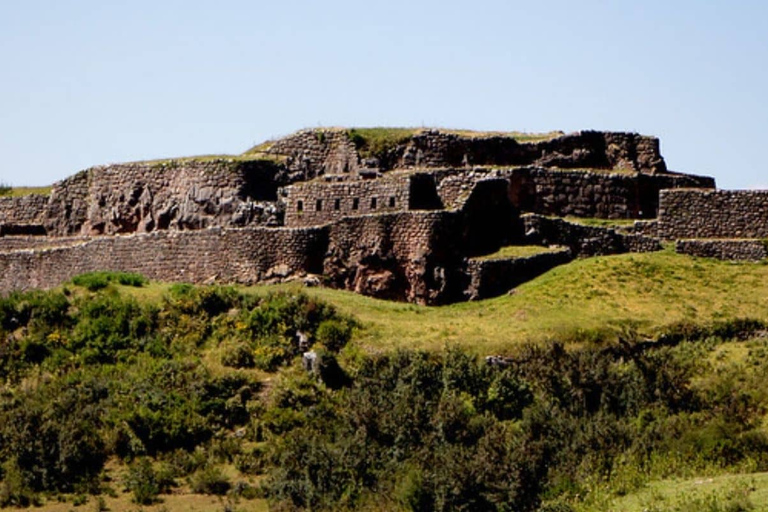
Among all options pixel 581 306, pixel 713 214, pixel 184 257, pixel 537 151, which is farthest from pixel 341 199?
pixel 713 214

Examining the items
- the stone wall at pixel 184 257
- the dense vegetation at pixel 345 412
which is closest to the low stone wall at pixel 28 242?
the stone wall at pixel 184 257

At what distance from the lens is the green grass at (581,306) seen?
42.9 meters

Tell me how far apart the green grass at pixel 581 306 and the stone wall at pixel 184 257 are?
49.6 inches

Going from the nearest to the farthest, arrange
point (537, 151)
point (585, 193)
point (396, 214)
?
point (396, 214), point (585, 193), point (537, 151)

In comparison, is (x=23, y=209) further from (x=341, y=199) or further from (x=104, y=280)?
(x=341, y=199)

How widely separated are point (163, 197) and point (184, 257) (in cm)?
460

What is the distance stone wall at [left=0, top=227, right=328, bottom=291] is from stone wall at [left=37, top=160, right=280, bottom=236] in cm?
188

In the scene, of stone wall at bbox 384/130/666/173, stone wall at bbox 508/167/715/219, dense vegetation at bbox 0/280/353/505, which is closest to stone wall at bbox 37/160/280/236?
stone wall at bbox 384/130/666/173

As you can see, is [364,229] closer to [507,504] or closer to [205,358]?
[205,358]

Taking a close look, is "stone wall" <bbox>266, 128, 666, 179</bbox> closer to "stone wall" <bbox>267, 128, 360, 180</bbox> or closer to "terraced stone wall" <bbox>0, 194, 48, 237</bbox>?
"stone wall" <bbox>267, 128, 360, 180</bbox>

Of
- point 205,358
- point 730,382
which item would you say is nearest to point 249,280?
point 205,358

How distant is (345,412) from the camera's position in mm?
40406

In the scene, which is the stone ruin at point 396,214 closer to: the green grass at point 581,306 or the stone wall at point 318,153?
the stone wall at point 318,153

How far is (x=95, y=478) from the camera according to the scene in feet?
131
